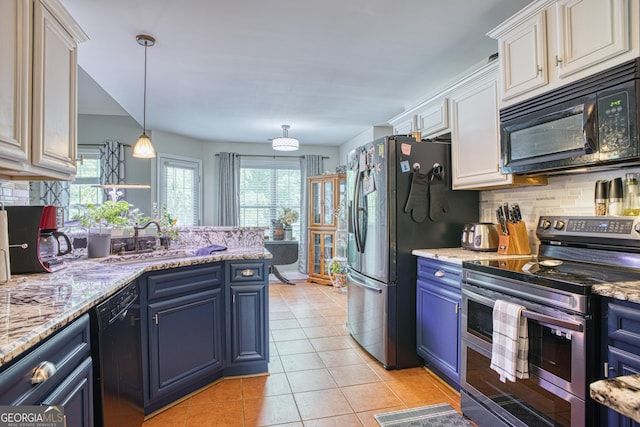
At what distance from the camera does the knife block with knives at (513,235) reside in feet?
7.55

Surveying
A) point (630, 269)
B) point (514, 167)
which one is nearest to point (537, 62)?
point (514, 167)

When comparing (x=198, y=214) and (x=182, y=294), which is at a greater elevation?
(x=198, y=214)

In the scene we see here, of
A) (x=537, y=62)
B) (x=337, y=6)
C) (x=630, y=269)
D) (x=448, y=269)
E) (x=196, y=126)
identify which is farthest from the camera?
(x=196, y=126)

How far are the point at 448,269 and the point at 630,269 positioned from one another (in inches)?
35.1

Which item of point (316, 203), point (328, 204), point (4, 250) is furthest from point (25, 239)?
point (316, 203)

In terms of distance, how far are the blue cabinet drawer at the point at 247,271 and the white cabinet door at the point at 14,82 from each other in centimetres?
131

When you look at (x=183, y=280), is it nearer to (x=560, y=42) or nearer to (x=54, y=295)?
(x=54, y=295)

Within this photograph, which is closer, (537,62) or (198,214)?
(537,62)

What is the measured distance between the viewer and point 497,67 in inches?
91.0

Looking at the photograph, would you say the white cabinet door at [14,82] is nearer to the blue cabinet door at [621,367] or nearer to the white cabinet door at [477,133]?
the blue cabinet door at [621,367]

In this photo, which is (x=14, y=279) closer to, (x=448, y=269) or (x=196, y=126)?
(x=448, y=269)

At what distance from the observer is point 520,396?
1683 mm

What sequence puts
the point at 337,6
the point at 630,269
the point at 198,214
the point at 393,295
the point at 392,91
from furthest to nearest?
the point at 198,214 < the point at 392,91 < the point at 393,295 < the point at 337,6 < the point at 630,269

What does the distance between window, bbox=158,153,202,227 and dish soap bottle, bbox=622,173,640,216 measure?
5106 millimetres
